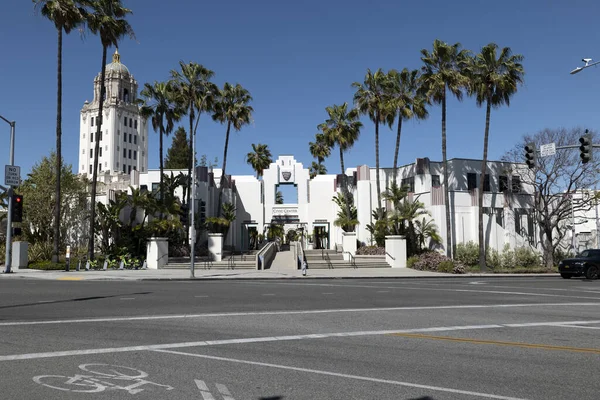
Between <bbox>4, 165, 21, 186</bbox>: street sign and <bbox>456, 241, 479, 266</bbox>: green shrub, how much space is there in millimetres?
29359

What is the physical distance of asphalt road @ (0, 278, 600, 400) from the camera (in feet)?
18.7

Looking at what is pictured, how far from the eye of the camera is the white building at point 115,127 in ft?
352

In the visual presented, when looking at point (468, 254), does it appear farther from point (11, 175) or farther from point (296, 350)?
point (11, 175)

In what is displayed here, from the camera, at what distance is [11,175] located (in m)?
29.2

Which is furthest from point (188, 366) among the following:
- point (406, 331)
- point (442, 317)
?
point (442, 317)

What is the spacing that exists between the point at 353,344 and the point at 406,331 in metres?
1.76

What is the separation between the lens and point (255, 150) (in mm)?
63656

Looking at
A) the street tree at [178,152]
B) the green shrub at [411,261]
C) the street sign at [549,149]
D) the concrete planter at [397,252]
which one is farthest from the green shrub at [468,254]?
the street tree at [178,152]

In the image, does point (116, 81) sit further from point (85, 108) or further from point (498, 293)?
point (498, 293)

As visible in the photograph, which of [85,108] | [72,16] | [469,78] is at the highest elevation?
[85,108]

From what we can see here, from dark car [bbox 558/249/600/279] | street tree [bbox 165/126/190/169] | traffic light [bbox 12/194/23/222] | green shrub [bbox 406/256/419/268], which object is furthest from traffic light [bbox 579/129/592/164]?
street tree [bbox 165/126/190/169]

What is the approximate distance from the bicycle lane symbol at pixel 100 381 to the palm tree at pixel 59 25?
28.2 metres

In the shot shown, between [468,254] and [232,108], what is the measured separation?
2238 cm

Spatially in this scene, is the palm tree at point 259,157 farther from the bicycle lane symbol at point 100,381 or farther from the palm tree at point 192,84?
the bicycle lane symbol at point 100,381
